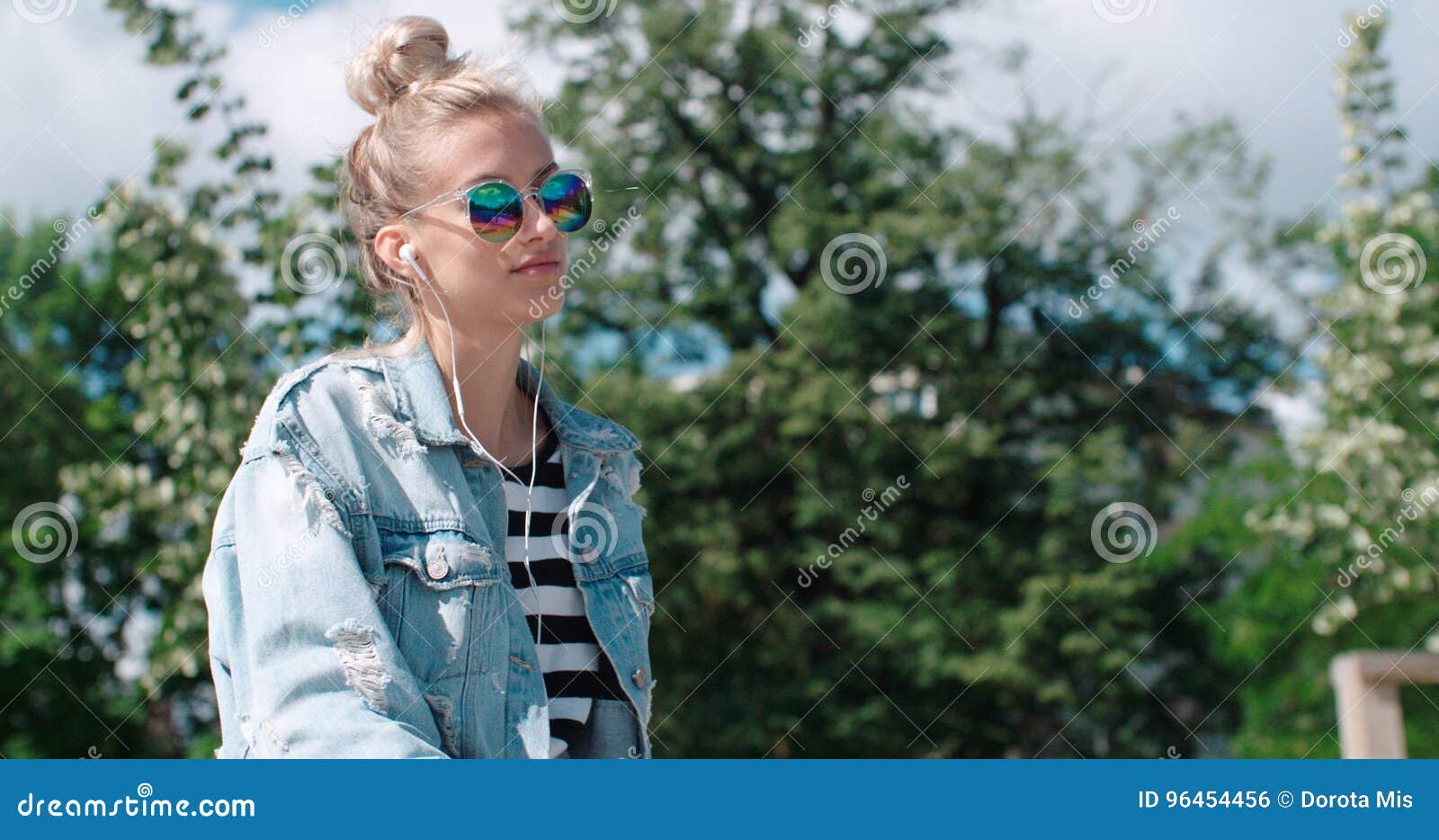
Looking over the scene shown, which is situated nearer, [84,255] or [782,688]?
[782,688]

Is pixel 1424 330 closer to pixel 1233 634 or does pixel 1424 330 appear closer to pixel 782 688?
pixel 1233 634

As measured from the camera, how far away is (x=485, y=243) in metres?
1.68

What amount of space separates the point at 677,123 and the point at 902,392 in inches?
139

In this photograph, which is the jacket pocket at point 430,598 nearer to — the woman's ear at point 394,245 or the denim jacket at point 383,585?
the denim jacket at point 383,585

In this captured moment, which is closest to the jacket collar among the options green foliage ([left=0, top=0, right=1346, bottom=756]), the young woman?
the young woman

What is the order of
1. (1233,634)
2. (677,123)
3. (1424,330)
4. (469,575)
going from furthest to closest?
1. (677,123)
2. (1233,634)
3. (1424,330)
4. (469,575)

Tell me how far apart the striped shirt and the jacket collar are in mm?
126

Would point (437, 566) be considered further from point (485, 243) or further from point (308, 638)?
point (485, 243)

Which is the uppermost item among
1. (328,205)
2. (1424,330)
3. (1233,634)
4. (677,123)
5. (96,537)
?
(677,123)

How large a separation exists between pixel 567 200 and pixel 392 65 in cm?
33

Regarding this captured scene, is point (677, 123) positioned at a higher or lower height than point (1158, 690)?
higher

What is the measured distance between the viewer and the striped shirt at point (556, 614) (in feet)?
5.58
